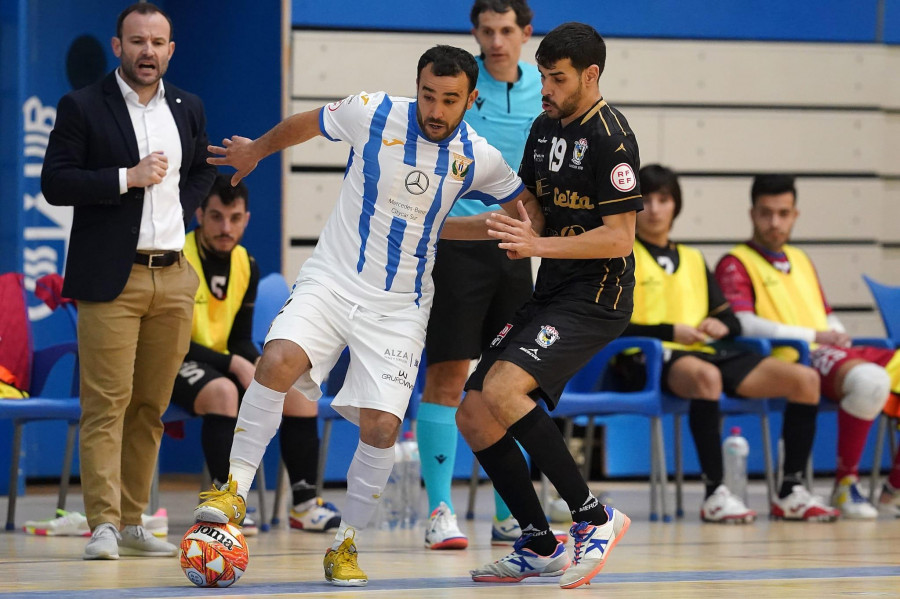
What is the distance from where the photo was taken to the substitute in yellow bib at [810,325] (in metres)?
6.40

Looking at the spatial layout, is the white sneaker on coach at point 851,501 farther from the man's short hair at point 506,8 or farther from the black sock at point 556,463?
the black sock at point 556,463

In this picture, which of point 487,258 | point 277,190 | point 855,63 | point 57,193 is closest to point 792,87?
point 855,63

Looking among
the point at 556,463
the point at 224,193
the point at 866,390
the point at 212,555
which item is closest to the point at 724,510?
the point at 866,390

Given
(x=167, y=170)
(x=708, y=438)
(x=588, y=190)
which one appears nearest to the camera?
(x=588, y=190)

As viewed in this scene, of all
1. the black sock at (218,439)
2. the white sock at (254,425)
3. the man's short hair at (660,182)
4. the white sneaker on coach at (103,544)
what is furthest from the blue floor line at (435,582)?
the man's short hair at (660,182)

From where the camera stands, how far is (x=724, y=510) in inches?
236

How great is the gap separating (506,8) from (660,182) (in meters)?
1.62

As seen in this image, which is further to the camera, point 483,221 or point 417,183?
point 483,221

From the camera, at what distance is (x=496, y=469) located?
403 centimetres

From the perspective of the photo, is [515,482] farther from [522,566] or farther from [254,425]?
[254,425]

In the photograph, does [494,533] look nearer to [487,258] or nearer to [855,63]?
[487,258]

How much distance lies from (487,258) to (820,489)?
386 cm

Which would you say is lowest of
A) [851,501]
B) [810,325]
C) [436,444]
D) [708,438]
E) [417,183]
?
[851,501]

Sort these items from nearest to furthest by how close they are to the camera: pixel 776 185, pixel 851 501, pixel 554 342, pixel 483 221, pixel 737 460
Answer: pixel 554 342
pixel 483 221
pixel 851 501
pixel 776 185
pixel 737 460
